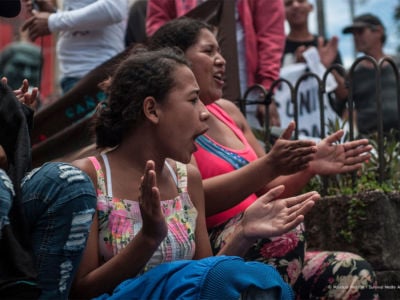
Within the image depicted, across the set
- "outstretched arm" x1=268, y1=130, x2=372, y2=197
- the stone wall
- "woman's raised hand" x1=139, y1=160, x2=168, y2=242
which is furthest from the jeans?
the stone wall

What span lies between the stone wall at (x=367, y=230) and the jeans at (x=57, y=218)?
7.66 ft

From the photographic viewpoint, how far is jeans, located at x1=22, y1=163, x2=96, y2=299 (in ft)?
9.45

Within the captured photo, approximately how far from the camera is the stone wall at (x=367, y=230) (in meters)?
4.88

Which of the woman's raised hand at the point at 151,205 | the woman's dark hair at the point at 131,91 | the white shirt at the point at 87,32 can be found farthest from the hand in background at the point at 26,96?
the white shirt at the point at 87,32

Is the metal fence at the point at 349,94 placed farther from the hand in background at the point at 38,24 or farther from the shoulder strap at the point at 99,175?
the shoulder strap at the point at 99,175

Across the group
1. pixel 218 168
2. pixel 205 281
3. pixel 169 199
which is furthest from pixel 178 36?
pixel 205 281

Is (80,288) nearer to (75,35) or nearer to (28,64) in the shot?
(75,35)

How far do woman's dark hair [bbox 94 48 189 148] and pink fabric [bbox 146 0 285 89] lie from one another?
7.26 ft

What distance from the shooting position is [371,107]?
7.44 meters

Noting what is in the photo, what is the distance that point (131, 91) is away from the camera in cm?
370

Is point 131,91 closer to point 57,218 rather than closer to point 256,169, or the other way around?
point 256,169

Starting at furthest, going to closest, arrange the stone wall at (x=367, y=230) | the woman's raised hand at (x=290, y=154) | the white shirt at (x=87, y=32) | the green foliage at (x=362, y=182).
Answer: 1. the white shirt at (x=87, y=32)
2. the green foliage at (x=362, y=182)
3. the stone wall at (x=367, y=230)
4. the woman's raised hand at (x=290, y=154)

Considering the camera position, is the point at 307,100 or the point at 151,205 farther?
the point at 307,100

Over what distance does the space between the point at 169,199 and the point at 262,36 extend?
2604mm
